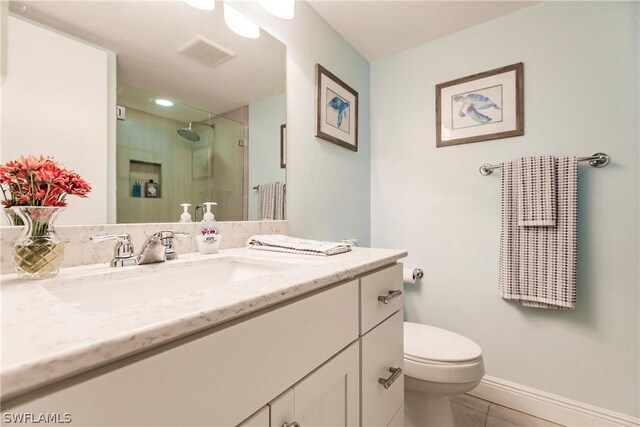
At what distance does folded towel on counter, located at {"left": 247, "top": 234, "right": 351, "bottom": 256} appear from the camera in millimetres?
890

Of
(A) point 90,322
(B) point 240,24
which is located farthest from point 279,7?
(A) point 90,322

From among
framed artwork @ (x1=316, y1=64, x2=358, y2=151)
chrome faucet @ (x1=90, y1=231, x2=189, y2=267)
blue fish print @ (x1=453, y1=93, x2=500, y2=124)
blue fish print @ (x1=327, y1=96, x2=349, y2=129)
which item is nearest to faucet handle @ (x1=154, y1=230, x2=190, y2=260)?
chrome faucet @ (x1=90, y1=231, x2=189, y2=267)

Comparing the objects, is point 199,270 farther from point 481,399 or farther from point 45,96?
point 481,399

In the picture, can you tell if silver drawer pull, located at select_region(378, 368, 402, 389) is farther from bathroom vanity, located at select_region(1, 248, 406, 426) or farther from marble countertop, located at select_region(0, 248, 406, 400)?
marble countertop, located at select_region(0, 248, 406, 400)

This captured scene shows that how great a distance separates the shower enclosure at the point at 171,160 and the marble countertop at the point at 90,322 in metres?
0.33

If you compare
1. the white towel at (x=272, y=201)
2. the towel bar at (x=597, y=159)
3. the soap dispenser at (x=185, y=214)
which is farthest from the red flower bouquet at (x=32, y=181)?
the towel bar at (x=597, y=159)

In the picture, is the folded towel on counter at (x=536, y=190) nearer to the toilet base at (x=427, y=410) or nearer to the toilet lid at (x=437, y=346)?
the toilet lid at (x=437, y=346)

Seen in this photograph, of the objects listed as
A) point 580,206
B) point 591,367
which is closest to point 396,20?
point 580,206

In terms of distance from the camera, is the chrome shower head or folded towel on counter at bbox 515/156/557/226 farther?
folded towel on counter at bbox 515/156/557/226

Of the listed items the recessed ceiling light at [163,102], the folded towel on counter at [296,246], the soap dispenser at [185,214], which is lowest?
the folded towel on counter at [296,246]

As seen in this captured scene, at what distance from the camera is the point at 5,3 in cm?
65

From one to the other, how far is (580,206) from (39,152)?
2023mm

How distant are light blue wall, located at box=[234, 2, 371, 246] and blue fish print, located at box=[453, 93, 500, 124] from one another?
61cm

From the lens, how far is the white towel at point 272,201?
126 centimetres
